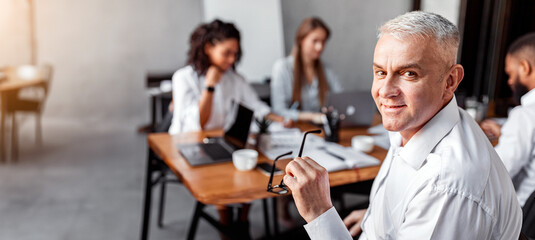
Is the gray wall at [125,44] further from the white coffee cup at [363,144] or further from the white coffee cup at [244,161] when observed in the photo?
the white coffee cup at [244,161]

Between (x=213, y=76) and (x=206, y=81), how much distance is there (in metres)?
0.05

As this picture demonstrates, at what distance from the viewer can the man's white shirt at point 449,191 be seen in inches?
31.4

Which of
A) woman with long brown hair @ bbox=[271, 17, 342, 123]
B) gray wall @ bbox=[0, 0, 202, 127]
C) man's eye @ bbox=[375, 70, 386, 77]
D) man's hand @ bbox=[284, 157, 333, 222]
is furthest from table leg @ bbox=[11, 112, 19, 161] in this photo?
man's eye @ bbox=[375, 70, 386, 77]

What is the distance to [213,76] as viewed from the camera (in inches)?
93.4

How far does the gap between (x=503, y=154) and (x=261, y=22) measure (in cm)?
330

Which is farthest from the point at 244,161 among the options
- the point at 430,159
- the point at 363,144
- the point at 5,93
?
the point at 5,93

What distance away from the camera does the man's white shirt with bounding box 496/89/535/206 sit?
154 centimetres

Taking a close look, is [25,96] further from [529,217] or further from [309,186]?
[529,217]

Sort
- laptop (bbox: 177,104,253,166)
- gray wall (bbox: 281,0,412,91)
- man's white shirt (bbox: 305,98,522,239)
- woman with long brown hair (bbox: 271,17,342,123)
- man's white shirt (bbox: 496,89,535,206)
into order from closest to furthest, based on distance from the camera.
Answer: man's white shirt (bbox: 305,98,522,239)
man's white shirt (bbox: 496,89,535,206)
laptop (bbox: 177,104,253,166)
woman with long brown hair (bbox: 271,17,342,123)
gray wall (bbox: 281,0,412,91)

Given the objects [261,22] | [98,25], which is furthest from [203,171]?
[98,25]

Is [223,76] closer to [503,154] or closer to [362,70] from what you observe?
[503,154]

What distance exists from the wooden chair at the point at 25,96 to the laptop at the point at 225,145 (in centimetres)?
265

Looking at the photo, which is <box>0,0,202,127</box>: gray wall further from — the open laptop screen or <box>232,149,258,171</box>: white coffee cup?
<box>232,149,258,171</box>: white coffee cup

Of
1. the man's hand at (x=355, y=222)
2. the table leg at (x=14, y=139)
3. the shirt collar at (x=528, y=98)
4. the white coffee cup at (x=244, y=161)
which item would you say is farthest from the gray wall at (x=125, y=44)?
the man's hand at (x=355, y=222)
